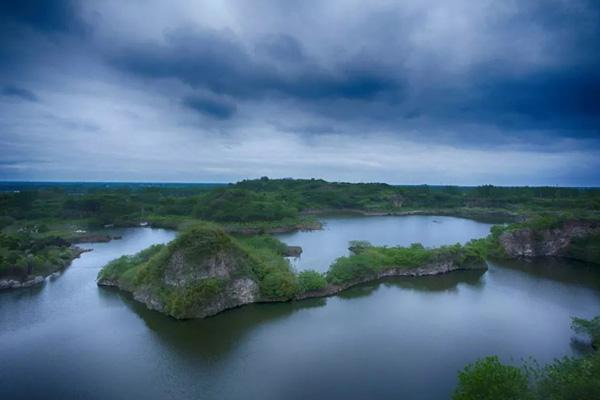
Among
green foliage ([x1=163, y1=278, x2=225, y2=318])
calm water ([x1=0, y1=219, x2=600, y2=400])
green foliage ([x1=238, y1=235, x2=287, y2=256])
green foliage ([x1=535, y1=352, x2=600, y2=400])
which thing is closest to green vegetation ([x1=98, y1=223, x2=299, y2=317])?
green foliage ([x1=163, y1=278, x2=225, y2=318])

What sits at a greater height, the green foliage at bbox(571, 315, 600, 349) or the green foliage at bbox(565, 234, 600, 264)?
the green foliage at bbox(565, 234, 600, 264)

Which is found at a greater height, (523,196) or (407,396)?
(523,196)

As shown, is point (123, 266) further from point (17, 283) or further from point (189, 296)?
point (189, 296)

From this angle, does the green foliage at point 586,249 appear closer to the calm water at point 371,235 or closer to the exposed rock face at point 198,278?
the calm water at point 371,235

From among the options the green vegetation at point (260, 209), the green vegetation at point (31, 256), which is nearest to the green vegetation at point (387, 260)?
the green vegetation at point (260, 209)

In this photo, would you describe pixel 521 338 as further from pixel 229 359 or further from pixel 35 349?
pixel 35 349

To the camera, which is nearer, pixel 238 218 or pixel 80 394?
pixel 80 394

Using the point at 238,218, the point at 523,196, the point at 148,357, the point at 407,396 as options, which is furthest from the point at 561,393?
the point at 523,196

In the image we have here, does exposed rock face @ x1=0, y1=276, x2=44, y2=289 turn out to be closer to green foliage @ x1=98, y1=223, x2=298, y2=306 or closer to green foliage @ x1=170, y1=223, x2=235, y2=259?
green foliage @ x1=98, y1=223, x2=298, y2=306
